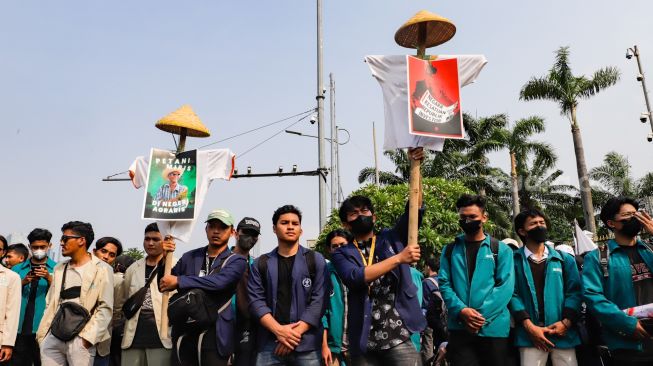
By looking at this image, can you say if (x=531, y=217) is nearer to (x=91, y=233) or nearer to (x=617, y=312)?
(x=617, y=312)

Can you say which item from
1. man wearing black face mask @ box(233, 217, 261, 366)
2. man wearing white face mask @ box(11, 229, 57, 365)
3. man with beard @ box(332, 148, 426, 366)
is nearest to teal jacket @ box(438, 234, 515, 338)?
man with beard @ box(332, 148, 426, 366)

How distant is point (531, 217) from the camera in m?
4.77

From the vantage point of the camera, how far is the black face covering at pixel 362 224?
412 cm

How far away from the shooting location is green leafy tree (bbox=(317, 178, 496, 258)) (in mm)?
17719

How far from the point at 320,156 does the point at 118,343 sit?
930 cm

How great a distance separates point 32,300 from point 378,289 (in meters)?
4.66

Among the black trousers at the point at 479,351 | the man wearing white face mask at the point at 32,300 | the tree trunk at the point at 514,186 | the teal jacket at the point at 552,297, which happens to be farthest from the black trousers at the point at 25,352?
the tree trunk at the point at 514,186

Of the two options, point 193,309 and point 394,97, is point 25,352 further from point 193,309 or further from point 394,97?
point 394,97

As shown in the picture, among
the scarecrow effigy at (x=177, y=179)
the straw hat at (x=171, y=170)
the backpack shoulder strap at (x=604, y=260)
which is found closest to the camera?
the backpack shoulder strap at (x=604, y=260)

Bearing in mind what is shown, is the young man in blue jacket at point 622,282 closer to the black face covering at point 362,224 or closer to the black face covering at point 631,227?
the black face covering at point 631,227

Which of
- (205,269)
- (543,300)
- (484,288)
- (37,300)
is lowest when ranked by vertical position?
(37,300)

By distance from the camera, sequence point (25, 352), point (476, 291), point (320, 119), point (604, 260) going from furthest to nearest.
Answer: point (320, 119) < point (25, 352) < point (476, 291) < point (604, 260)

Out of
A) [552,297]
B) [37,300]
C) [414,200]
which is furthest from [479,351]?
[37,300]

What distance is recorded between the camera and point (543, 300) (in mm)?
4426
